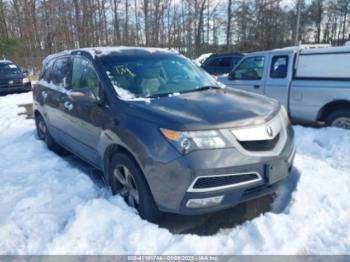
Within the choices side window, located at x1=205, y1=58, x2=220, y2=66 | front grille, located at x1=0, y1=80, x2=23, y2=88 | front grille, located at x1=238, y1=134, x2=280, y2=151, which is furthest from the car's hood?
front grille, located at x1=0, y1=80, x2=23, y2=88

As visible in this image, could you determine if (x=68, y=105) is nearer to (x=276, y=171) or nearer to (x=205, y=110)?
(x=205, y=110)

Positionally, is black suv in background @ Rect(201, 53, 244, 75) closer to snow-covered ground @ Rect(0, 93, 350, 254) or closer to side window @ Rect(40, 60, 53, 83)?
side window @ Rect(40, 60, 53, 83)

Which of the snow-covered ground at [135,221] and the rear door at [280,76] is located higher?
the rear door at [280,76]

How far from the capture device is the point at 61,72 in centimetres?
502

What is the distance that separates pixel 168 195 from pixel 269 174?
3.15 feet

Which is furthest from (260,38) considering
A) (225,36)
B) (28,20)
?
(28,20)

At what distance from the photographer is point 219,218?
3.41 m

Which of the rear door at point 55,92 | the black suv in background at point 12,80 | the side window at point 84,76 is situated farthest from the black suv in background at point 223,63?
the side window at point 84,76

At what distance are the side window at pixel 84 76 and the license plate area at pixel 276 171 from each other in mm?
2084

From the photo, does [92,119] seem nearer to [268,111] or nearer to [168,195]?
[168,195]

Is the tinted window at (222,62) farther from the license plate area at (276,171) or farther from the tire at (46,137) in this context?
the license plate area at (276,171)

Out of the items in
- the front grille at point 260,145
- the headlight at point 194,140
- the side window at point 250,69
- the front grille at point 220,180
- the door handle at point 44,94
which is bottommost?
the front grille at point 220,180

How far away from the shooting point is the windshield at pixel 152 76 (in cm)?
366

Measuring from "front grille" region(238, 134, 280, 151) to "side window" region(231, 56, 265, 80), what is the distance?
445 cm
